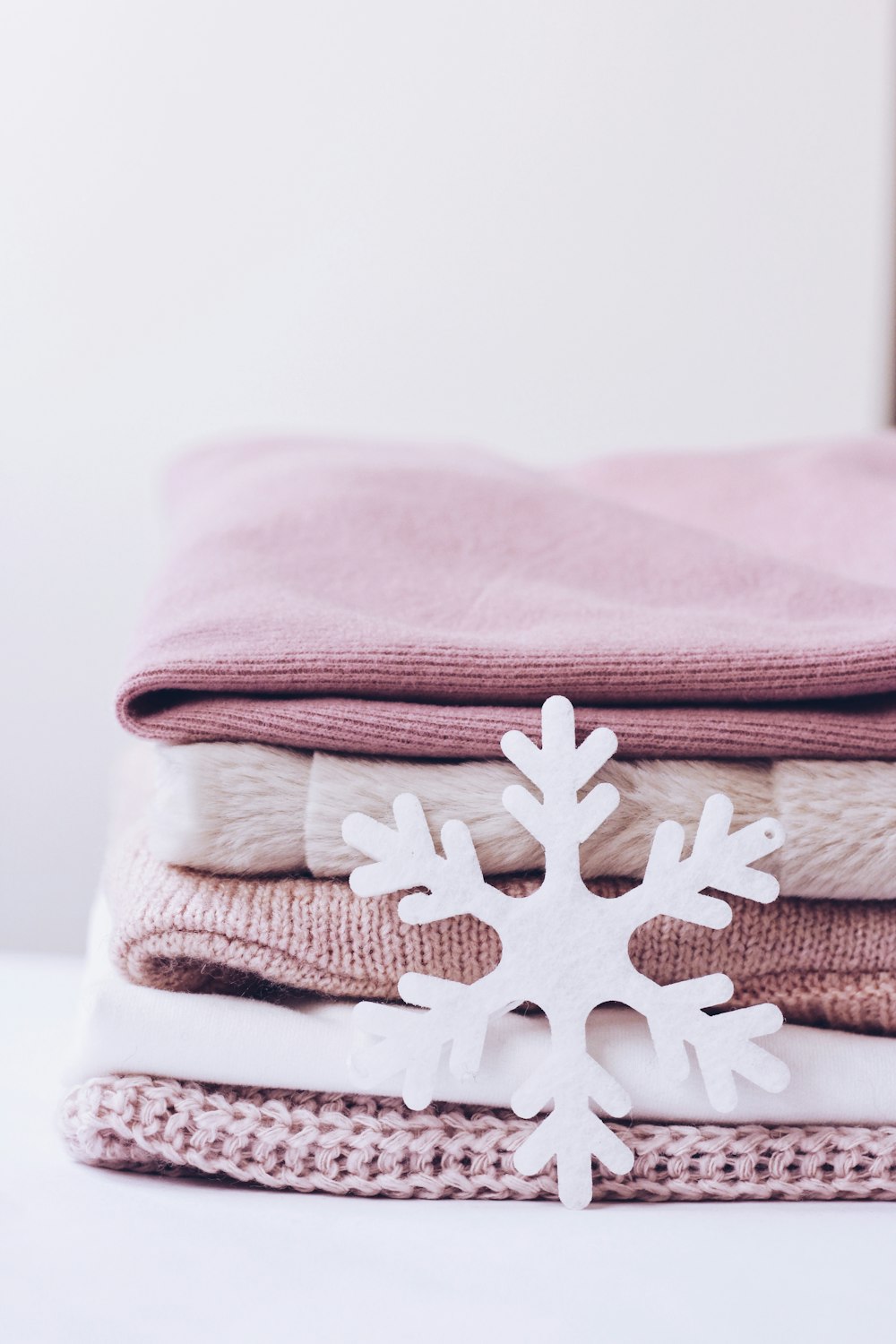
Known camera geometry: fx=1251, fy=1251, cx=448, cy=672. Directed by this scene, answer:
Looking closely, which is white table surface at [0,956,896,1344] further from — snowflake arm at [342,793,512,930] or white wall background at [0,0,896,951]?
white wall background at [0,0,896,951]

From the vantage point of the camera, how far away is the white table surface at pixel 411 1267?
0.35m

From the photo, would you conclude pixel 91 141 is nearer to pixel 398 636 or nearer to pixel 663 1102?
pixel 398 636

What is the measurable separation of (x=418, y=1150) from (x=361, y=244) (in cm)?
84

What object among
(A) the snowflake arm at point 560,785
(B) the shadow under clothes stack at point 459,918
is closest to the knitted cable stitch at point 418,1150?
(B) the shadow under clothes stack at point 459,918

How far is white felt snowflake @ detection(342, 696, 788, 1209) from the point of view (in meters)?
0.40

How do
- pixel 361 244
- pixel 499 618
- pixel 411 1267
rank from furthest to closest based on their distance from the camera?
pixel 361 244
pixel 499 618
pixel 411 1267

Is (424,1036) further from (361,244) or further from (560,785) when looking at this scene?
(361,244)

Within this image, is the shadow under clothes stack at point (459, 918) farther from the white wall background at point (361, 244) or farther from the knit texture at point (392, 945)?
the white wall background at point (361, 244)

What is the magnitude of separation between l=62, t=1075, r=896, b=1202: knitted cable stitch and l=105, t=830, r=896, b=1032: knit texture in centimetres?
4

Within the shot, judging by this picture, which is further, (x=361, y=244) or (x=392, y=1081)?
(x=361, y=244)

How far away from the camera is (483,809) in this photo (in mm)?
413

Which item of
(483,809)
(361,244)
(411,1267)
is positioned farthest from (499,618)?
(361,244)

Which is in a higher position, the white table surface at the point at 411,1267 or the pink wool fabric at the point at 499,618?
the pink wool fabric at the point at 499,618

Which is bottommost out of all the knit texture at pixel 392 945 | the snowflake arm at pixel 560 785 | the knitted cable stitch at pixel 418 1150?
the knitted cable stitch at pixel 418 1150
